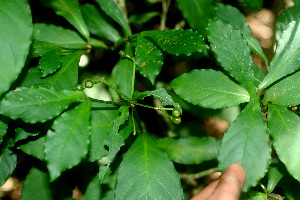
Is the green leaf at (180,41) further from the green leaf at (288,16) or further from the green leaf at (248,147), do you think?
the green leaf at (288,16)

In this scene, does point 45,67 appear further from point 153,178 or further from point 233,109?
point 233,109

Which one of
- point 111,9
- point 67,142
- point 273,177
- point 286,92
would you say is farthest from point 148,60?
point 273,177

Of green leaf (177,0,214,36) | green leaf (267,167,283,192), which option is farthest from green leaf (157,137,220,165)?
green leaf (177,0,214,36)

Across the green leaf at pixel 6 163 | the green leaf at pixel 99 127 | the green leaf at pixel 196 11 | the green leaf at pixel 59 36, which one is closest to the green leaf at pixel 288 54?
the green leaf at pixel 196 11

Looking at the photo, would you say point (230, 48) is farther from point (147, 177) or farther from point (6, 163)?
point (6, 163)

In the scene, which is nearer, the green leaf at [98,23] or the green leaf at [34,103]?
the green leaf at [34,103]

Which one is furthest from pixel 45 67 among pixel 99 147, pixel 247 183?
pixel 247 183
